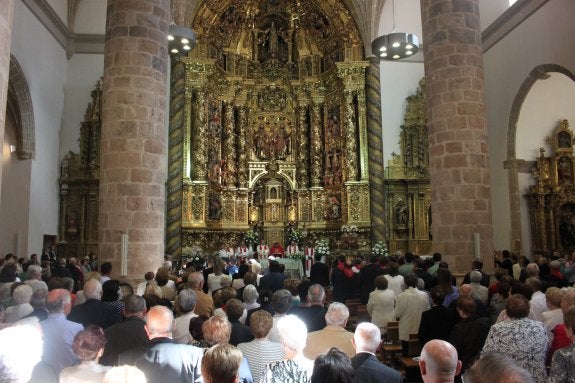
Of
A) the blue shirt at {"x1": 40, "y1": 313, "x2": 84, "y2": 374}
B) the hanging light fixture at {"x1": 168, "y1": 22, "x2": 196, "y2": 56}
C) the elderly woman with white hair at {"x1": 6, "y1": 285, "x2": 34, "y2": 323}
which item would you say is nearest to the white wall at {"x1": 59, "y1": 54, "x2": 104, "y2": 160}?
the hanging light fixture at {"x1": 168, "y1": 22, "x2": 196, "y2": 56}

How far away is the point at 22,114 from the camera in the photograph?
16.8 m

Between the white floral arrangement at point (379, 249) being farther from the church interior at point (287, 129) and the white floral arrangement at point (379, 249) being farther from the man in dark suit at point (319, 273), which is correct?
the man in dark suit at point (319, 273)

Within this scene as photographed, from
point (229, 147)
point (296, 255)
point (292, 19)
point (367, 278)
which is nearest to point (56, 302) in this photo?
point (367, 278)

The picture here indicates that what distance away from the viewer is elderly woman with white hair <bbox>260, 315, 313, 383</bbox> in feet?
11.9

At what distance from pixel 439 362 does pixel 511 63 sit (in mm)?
17434

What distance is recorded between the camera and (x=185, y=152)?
20.1 m

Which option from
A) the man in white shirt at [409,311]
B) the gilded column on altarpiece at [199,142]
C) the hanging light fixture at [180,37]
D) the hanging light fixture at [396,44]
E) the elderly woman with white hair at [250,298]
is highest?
the hanging light fixture at [396,44]

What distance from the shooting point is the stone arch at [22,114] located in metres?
16.4

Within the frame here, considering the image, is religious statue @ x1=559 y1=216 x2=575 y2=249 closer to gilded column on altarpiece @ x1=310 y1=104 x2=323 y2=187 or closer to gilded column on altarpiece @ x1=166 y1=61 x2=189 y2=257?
gilded column on altarpiece @ x1=310 y1=104 x2=323 y2=187

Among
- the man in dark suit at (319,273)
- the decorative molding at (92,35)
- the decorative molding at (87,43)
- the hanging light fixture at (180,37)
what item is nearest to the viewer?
the man in dark suit at (319,273)

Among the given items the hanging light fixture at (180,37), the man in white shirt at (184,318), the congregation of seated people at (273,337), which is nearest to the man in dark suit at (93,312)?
the congregation of seated people at (273,337)

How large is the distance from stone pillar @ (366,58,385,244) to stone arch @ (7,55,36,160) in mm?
11956

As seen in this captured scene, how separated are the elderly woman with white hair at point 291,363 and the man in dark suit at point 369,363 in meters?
0.34

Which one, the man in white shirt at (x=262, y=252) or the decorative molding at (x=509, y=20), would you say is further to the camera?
the man in white shirt at (x=262, y=252)
